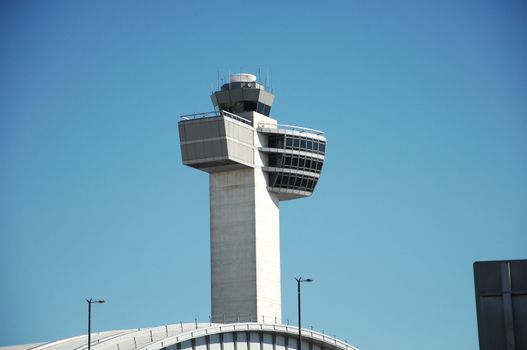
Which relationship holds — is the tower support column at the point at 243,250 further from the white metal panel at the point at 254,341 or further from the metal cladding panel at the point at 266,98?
→ the white metal panel at the point at 254,341

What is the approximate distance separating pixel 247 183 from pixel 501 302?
3940 inches

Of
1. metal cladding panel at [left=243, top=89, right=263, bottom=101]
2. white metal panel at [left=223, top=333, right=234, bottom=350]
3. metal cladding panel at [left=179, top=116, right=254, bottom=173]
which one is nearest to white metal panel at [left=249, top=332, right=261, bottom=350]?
white metal panel at [left=223, top=333, right=234, bottom=350]

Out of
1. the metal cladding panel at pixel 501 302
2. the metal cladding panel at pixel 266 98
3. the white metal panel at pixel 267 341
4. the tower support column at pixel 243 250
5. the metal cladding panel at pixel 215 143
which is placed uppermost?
the metal cladding panel at pixel 266 98

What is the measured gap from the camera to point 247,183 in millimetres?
122562

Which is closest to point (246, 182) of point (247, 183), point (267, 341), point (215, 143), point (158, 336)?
point (247, 183)

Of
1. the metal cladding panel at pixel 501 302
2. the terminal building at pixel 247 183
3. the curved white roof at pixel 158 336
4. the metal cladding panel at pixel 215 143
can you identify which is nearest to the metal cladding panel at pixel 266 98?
the terminal building at pixel 247 183

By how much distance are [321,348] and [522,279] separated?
294ft

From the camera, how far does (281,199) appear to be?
129 m

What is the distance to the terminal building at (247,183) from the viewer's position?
4705 inches

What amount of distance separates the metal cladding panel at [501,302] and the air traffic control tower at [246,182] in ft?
314

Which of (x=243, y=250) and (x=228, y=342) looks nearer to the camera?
(x=228, y=342)

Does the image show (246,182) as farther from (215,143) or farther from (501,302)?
(501,302)

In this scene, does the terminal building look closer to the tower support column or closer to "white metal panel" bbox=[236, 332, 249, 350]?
the tower support column

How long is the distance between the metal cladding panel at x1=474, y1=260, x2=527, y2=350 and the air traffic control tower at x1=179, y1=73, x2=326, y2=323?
9572 cm
